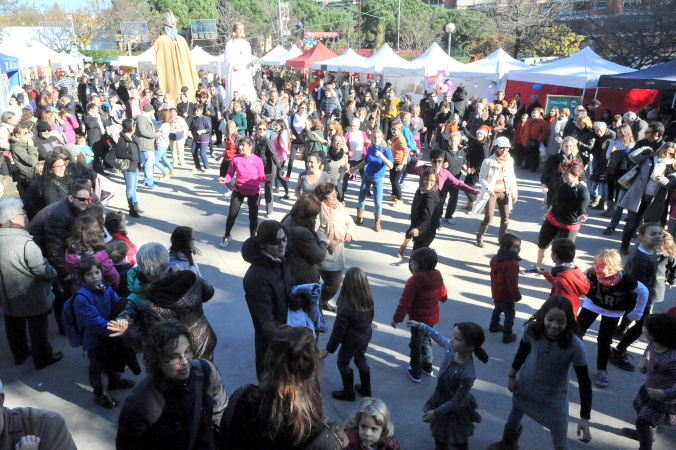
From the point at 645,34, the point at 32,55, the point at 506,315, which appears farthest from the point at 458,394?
the point at 32,55

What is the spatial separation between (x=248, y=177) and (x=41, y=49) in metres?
24.9

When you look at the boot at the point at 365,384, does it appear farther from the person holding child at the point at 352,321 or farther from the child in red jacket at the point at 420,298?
the child in red jacket at the point at 420,298

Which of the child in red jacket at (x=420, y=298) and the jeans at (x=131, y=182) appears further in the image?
the jeans at (x=131, y=182)

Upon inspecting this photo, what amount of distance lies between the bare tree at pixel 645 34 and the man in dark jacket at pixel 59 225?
70.5 ft

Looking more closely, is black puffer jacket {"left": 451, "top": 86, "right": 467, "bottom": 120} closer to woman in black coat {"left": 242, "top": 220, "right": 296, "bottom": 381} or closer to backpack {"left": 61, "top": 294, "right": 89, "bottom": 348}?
woman in black coat {"left": 242, "top": 220, "right": 296, "bottom": 381}

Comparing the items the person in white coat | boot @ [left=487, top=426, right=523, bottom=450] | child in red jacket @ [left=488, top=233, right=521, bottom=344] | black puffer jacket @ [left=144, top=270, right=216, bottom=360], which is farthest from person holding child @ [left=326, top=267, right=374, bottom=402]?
the person in white coat

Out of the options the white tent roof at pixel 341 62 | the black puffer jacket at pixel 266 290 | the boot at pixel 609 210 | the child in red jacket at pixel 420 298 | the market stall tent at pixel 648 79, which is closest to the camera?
the black puffer jacket at pixel 266 290

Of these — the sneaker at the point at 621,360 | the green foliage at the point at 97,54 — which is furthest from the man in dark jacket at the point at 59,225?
the green foliage at the point at 97,54

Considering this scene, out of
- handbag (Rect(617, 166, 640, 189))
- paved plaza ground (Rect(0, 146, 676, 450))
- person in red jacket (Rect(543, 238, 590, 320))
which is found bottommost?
paved plaza ground (Rect(0, 146, 676, 450))

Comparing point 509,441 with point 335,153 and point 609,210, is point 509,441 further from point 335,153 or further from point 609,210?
point 609,210

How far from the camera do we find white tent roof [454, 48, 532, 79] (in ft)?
54.3

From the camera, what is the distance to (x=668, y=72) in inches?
451

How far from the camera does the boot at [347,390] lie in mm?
3993

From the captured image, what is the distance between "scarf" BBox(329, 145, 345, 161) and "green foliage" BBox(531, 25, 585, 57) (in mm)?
25463
